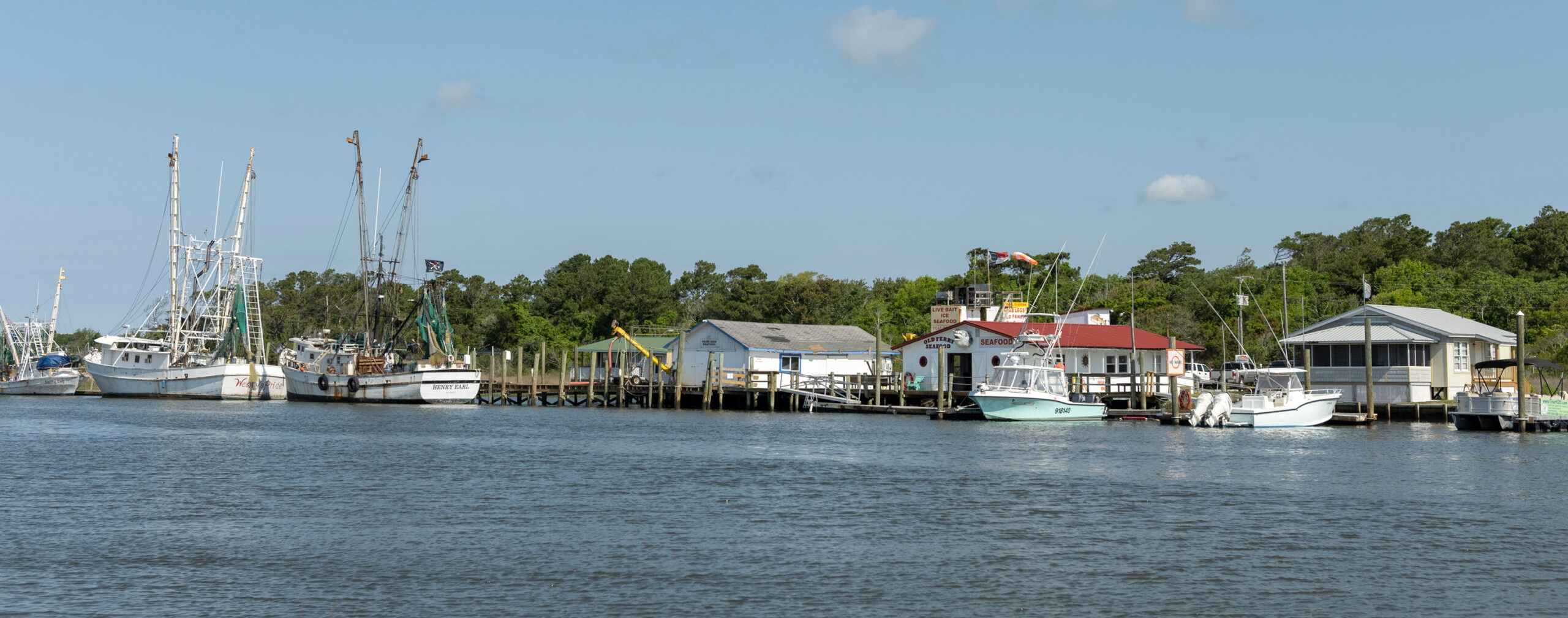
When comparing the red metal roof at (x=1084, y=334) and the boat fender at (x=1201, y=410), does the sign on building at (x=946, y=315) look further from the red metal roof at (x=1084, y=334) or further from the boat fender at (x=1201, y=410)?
the boat fender at (x=1201, y=410)

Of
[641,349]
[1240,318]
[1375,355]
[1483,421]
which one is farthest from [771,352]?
[1483,421]

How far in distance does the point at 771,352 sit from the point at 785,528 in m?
44.6

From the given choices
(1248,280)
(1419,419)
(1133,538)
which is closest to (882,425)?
(1419,419)

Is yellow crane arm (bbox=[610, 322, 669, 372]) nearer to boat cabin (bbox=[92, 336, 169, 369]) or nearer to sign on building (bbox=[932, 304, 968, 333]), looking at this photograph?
sign on building (bbox=[932, 304, 968, 333])

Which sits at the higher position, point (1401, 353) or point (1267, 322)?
point (1267, 322)

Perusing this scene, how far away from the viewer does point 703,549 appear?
18.5 meters

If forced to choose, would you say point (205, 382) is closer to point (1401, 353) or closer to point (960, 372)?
point (960, 372)

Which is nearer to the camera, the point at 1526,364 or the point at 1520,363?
the point at 1520,363

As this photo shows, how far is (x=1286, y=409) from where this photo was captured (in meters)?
44.0

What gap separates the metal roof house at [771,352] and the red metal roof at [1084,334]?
28.4 feet

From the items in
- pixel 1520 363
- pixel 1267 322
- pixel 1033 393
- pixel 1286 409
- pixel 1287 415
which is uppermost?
pixel 1267 322

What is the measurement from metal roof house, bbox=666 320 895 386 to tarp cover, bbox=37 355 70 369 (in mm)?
48566

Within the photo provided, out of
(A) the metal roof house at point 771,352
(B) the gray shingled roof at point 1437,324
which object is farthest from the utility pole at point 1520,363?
(A) the metal roof house at point 771,352

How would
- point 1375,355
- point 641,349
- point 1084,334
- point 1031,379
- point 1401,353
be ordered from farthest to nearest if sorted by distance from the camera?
point 641,349 → point 1084,334 → point 1375,355 → point 1401,353 → point 1031,379
